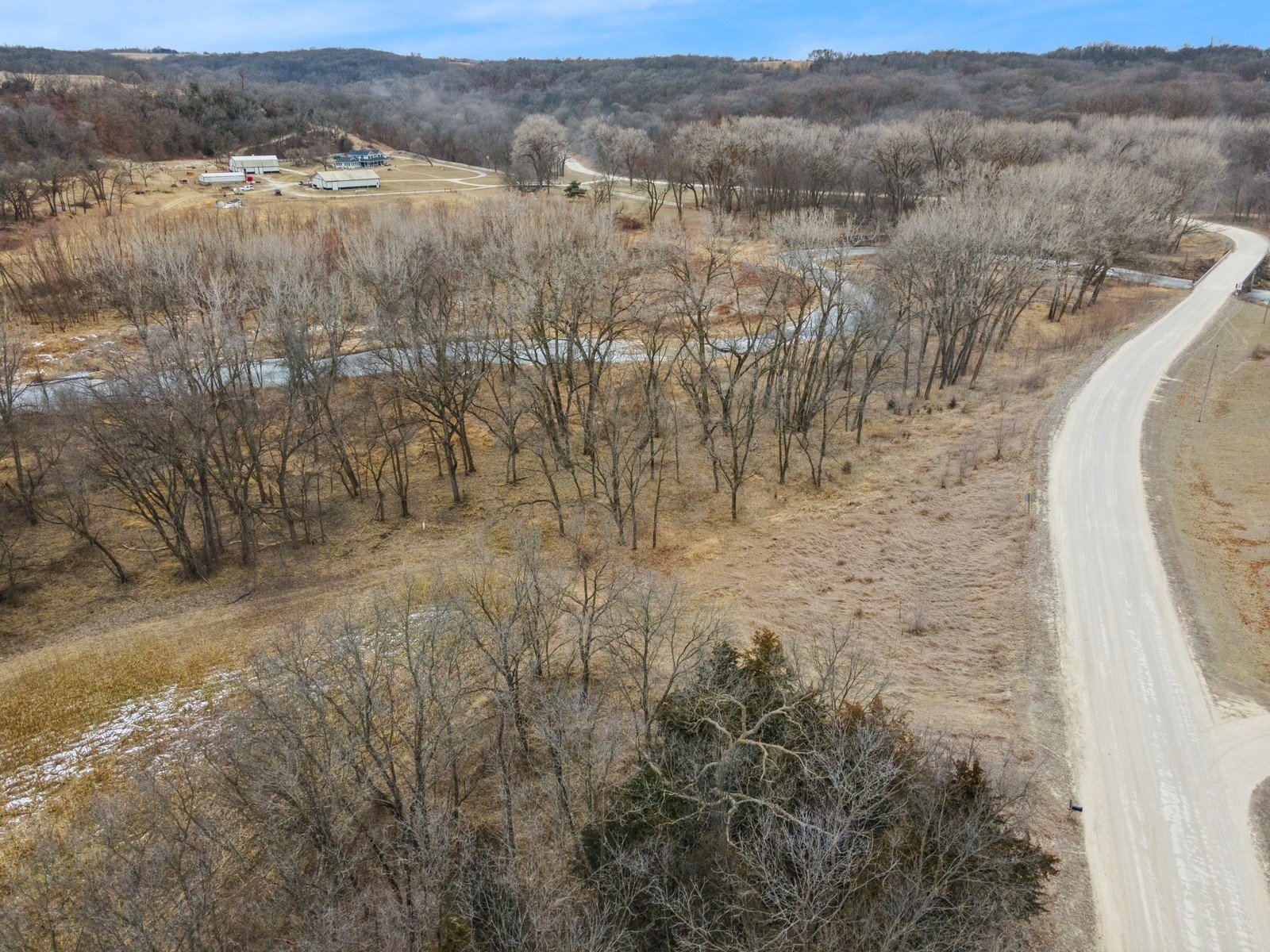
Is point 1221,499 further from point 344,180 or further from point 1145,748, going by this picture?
point 344,180

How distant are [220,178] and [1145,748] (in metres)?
102

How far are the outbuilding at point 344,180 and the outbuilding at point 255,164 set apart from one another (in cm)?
802

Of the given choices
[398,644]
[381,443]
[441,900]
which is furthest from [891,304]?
[441,900]

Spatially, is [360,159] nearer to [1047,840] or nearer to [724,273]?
[724,273]

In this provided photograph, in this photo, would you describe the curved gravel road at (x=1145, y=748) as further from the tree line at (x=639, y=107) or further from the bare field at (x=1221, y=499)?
the tree line at (x=639, y=107)

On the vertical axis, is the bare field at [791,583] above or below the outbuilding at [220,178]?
below

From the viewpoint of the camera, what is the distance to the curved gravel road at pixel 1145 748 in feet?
53.6

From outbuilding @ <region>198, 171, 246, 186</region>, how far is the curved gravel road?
9420 cm

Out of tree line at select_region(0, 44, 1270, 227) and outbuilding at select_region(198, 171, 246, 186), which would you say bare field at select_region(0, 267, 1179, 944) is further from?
outbuilding at select_region(198, 171, 246, 186)

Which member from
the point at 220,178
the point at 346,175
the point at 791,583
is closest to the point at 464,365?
the point at 791,583

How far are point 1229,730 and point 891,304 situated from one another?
28.9 meters

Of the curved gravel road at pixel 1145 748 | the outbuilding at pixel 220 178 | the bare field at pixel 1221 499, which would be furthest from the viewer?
the outbuilding at pixel 220 178

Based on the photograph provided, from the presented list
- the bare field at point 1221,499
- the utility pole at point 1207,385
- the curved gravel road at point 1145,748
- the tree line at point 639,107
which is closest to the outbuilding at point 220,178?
the tree line at point 639,107

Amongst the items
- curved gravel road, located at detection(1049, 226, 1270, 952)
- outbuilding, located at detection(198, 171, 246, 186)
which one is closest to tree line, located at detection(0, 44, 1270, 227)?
outbuilding, located at detection(198, 171, 246, 186)
